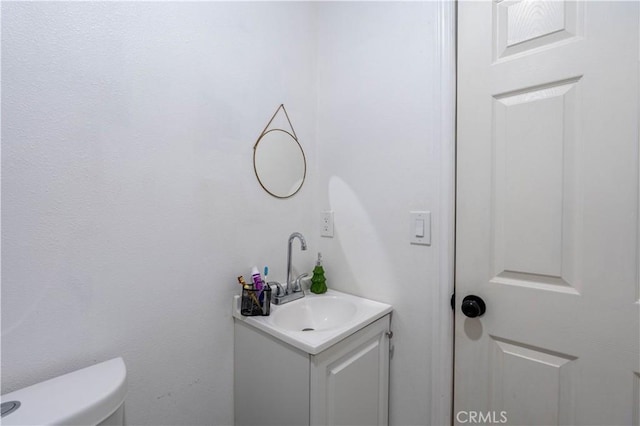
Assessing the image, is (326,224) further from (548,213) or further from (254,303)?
(548,213)

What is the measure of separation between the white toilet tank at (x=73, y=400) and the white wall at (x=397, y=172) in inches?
35.5

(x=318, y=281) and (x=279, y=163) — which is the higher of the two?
(x=279, y=163)

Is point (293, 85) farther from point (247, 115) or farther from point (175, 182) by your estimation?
point (175, 182)

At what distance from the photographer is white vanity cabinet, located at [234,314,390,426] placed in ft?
2.83

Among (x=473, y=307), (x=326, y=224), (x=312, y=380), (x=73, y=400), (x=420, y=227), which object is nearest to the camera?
(x=73, y=400)

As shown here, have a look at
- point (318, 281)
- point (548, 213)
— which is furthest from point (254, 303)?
point (548, 213)

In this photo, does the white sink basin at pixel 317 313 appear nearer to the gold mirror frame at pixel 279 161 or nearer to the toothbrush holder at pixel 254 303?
the toothbrush holder at pixel 254 303

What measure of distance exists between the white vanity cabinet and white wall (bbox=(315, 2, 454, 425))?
0.13 meters

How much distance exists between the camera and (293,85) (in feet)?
4.44

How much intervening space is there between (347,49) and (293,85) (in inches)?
12.0

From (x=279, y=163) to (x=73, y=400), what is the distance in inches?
39.2

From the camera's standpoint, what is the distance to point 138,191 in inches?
35.0

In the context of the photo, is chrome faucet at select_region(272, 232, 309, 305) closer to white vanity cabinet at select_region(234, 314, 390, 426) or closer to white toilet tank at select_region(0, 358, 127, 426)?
white vanity cabinet at select_region(234, 314, 390, 426)

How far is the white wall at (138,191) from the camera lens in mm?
716
